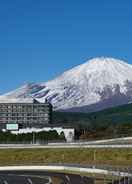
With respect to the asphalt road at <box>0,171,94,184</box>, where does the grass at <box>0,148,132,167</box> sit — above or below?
above

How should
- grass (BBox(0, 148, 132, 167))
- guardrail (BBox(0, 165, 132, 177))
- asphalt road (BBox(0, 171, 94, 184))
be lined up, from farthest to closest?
1. grass (BBox(0, 148, 132, 167))
2. guardrail (BBox(0, 165, 132, 177))
3. asphalt road (BBox(0, 171, 94, 184))

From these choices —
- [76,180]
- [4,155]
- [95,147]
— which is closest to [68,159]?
[95,147]

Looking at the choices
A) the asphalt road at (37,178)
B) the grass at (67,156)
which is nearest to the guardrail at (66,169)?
the asphalt road at (37,178)

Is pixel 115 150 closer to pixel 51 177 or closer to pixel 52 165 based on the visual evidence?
pixel 52 165

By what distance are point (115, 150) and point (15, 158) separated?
23.4m

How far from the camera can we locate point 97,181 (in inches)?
2948

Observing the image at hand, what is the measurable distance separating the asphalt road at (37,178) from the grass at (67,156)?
14.3 meters

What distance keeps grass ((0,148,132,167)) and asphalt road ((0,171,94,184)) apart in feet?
46.8

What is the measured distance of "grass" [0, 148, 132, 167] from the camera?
109000mm

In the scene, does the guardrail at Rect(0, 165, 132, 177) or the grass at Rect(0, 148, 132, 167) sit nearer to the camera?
the guardrail at Rect(0, 165, 132, 177)

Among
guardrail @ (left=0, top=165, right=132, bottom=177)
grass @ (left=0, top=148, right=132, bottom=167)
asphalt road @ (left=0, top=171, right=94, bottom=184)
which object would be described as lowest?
asphalt road @ (left=0, top=171, right=94, bottom=184)

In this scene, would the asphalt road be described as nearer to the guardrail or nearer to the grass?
the guardrail

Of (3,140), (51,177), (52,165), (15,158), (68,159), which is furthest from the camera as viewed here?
(3,140)

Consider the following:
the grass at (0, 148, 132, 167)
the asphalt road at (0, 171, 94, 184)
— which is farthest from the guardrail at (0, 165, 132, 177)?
the grass at (0, 148, 132, 167)
